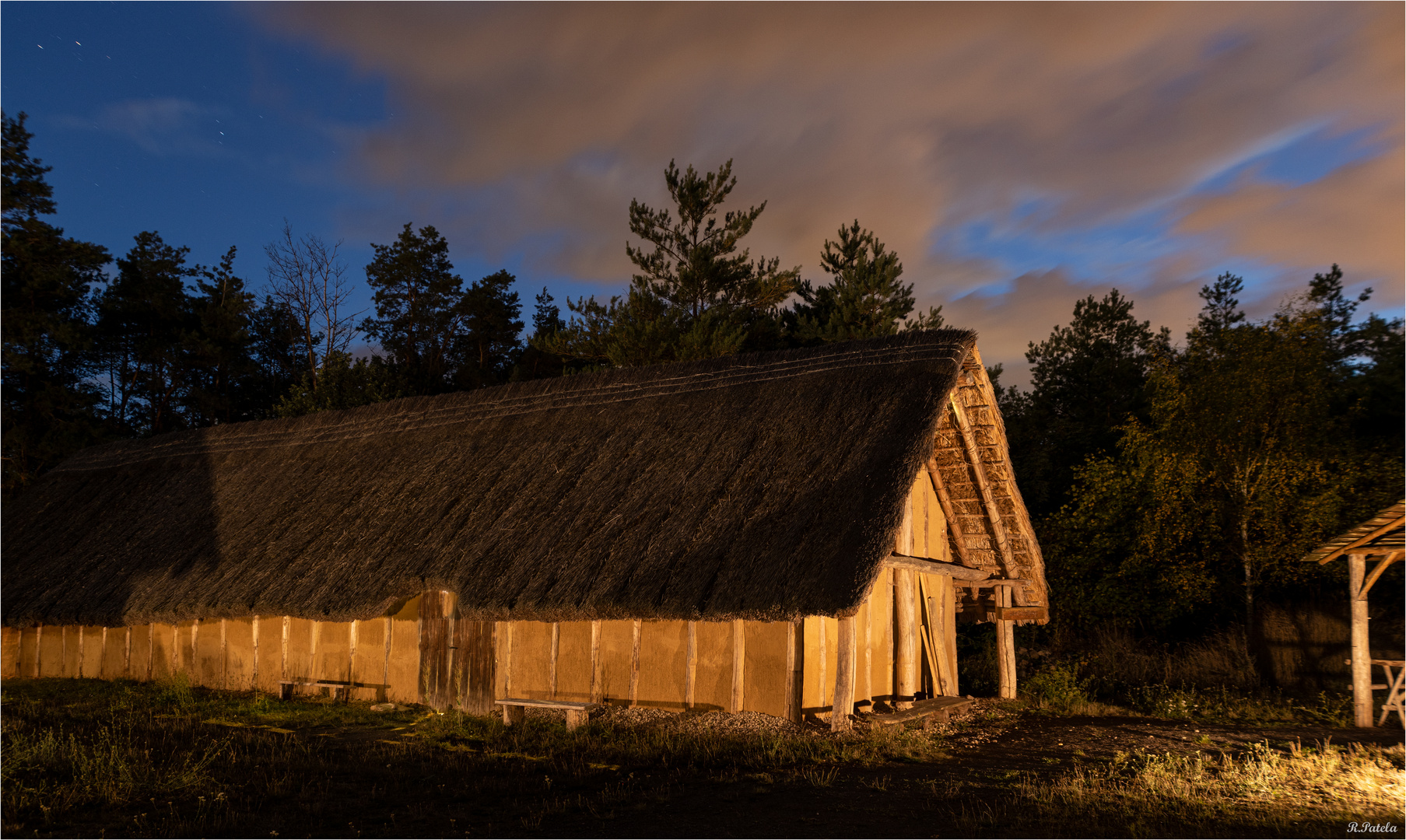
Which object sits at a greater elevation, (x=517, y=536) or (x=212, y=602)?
(x=517, y=536)

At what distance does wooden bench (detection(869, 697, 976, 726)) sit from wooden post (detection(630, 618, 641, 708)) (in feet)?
10.3

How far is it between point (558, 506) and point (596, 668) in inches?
93.3

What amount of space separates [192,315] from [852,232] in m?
27.0

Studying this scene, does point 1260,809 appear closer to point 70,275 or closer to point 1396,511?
point 1396,511

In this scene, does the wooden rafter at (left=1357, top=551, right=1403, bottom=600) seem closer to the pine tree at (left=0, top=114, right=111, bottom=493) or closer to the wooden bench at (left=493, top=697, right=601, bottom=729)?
the wooden bench at (left=493, top=697, right=601, bottom=729)

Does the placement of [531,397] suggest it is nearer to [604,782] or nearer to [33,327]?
[604,782]

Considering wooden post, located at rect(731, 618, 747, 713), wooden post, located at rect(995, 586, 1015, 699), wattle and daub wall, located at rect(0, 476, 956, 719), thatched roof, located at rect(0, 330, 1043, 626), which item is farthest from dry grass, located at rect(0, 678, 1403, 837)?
wooden post, located at rect(995, 586, 1015, 699)

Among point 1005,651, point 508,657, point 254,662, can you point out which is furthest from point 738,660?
point 254,662

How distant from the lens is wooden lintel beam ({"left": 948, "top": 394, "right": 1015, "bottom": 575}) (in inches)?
555

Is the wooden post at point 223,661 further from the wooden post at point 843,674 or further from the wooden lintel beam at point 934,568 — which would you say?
the wooden lintel beam at point 934,568

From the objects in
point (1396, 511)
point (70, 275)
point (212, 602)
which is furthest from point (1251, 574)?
point (70, 275)

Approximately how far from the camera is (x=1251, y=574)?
20.1 metres

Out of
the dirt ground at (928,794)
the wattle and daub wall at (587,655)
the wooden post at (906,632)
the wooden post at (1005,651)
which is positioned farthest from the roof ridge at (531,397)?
the dirt ground at (928,794)

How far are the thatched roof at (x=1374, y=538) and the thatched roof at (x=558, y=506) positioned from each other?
427cm
